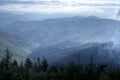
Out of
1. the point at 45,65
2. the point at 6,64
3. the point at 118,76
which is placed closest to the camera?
the point at 6,64

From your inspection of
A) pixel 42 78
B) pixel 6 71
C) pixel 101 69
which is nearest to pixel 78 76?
pixel 42 78

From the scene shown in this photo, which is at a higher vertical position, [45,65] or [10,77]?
[45,65]

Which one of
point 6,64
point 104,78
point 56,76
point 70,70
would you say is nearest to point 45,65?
point 56,76

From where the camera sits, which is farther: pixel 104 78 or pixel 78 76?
pixel 78 76

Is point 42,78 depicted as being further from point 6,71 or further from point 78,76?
point 6,71

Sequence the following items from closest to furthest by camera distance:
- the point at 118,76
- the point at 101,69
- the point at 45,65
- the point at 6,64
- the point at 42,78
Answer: the point at 6,64, the point at 42,78, the point at 118,76, the point at 101,69, the point at 45,65

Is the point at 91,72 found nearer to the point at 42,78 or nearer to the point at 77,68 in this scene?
the point at 77,68

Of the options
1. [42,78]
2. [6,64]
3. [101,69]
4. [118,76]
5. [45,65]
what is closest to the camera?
[6,64]

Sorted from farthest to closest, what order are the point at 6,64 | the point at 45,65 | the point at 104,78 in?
1. the point at 45,65
2. the point at 104,78
3. the point at 6,64

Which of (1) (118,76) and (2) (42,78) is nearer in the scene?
(2) (42,78)
